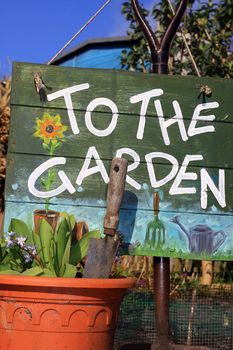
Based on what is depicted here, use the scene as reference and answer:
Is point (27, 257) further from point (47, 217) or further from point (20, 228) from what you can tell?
point (47, 217)

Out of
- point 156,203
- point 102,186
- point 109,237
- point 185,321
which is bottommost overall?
point 185,321

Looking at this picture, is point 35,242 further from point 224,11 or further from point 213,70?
point 224,11

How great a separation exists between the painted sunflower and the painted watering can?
3.05ft

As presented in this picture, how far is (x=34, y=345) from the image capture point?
311 cm

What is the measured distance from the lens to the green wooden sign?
153 inches

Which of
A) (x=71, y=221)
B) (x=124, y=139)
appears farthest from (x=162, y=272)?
(x=124, y=139)

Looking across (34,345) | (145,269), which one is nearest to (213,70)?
(145,269)

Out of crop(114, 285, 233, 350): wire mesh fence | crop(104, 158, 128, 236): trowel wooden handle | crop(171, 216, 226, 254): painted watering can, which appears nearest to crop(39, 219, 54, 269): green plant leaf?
crop(104, 158, 128, 236): trowel wooden handle

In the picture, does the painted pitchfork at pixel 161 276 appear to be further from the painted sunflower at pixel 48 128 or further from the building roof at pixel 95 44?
the building roof at pixel 95 44

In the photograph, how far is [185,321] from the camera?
4863mm

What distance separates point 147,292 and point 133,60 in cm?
335

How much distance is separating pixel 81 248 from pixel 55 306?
464 mm

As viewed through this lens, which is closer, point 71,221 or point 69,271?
point 69,271

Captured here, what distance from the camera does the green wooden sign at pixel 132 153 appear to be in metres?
3.89
